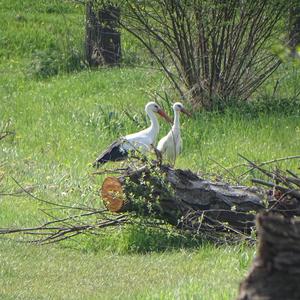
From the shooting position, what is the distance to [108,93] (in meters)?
17.4

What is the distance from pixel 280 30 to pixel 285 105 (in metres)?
1.13

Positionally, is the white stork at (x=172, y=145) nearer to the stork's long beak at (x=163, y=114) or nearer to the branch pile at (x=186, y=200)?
the stork's long beak at (x=163, y=114)

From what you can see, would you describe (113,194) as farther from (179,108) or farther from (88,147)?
(88,147)

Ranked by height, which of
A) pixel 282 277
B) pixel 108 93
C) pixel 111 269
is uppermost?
pixel 282 277

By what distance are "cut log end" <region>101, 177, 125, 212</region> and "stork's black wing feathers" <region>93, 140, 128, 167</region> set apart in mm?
3510

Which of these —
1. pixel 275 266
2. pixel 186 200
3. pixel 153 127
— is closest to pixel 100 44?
pixel 153 127

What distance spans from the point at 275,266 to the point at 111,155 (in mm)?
9761

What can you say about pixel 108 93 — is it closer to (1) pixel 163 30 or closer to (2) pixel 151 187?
(1) pixel 163 30

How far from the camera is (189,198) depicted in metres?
8.35

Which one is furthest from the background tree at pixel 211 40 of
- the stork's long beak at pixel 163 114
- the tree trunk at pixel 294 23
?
the stork's long beak at pixel 163 114

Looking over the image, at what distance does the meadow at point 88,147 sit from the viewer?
7230mm

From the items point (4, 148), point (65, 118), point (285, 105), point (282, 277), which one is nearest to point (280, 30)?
point (285, 105)

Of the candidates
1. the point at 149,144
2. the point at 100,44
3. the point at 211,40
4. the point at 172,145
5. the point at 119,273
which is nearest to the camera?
the point at 119,273

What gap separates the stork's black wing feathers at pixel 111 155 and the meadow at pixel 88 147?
0.22m
